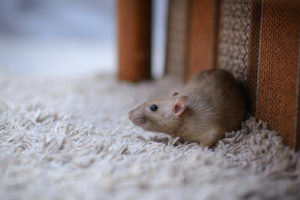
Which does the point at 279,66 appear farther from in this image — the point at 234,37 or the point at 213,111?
the point at 234,37

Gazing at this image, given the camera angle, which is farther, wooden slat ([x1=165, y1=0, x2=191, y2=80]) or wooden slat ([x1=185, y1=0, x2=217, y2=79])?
wooden slat ([x1=165, y1=0, x2=191, y2=80])

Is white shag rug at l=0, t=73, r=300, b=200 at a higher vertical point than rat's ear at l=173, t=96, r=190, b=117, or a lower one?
lower

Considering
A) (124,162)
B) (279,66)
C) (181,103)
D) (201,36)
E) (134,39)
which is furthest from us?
(134,39)

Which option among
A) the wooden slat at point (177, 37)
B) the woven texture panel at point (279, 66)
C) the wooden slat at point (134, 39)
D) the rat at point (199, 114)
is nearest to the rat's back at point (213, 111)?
the rat at point (199, 114)

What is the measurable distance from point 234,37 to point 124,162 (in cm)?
157

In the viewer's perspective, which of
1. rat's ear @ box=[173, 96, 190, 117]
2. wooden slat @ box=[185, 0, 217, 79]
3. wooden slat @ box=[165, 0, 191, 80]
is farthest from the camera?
wooden slat @ box=[165, 0, 191, 80]

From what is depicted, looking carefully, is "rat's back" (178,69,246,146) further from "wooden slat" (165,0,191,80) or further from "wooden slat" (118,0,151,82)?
"wooden slat" (118,0,151,82)

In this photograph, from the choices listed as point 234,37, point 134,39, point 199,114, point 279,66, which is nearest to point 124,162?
point 199,114

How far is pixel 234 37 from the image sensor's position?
301 centimetres

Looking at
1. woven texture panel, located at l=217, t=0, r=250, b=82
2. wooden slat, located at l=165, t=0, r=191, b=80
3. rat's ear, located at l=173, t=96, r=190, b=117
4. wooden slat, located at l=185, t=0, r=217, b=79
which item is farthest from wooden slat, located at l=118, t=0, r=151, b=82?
Answer: rat's ear, located at l=173, t=96, r=190, b=117

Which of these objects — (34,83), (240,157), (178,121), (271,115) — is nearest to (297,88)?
(271,115)

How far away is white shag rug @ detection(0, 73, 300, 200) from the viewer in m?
1.71

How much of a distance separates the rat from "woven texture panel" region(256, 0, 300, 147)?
0.63 ft

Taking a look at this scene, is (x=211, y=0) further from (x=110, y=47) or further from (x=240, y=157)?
(x=110, y=47)
